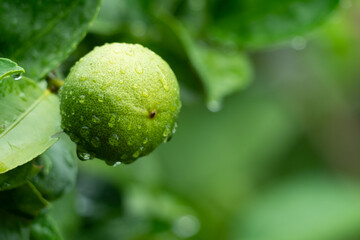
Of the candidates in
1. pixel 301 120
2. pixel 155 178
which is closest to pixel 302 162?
pixel 301 120

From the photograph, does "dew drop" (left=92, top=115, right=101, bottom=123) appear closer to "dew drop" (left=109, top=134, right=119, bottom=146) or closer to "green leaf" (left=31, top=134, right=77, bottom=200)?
"dew drop" (left=109, top=134, right=119, bottom=146)

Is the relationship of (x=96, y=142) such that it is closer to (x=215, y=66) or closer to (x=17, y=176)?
(x=17, y=176)

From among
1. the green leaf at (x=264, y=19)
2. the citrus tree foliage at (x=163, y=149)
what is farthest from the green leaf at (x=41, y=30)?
the green leaf at (x=264, y=19)

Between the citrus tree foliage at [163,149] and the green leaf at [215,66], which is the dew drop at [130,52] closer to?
the citrus tree foliage at [163,149]

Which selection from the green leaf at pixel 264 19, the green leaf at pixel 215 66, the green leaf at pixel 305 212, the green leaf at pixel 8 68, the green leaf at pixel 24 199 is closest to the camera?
the green leaf at pixel 8 68

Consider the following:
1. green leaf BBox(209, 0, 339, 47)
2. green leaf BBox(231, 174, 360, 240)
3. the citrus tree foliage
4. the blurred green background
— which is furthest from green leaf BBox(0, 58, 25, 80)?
green leaf BBox(231, 174, 360, 240)

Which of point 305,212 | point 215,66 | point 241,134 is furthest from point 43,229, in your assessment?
point 241,134
